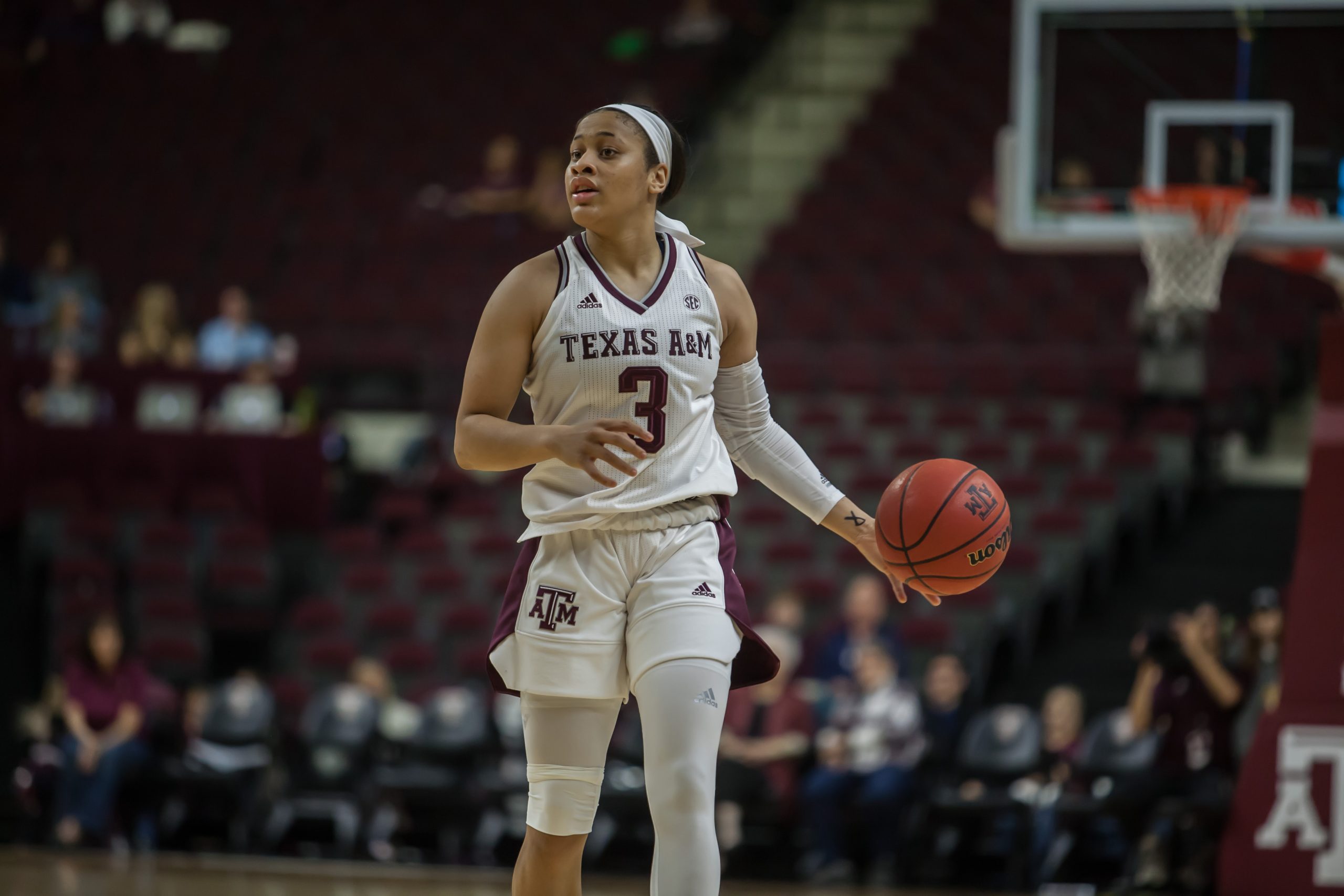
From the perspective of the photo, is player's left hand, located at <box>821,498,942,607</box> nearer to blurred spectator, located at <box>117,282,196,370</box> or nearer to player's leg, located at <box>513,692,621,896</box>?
player's leg, located at <box>513,692,621,896</box>

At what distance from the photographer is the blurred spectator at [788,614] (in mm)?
8594

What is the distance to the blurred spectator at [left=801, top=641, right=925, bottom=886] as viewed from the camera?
761 cm

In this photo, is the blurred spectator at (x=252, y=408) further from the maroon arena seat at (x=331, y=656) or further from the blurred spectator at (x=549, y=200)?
the blurred spectator at (x=549, y=200)

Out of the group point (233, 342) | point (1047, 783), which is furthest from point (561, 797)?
point (233, 342)

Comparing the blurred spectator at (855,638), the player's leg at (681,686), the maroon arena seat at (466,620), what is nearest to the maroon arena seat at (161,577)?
the maroon arena seat at (466,620)

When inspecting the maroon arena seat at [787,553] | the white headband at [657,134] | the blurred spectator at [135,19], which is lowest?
the maroon arena seat at [787,553]

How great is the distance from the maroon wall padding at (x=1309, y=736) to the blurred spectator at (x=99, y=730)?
534 centimetres

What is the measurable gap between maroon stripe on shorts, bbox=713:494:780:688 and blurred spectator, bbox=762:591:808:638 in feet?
16.3

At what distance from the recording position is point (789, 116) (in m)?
15.7

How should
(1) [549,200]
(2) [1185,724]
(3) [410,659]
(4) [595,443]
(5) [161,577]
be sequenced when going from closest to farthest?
(4) [595,443] < (2) [1185,724] < (3) [410,659] < (5) [161,577] < (1) [549,200]

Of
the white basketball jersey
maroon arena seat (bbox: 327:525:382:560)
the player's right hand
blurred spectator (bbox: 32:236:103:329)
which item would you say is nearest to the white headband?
the white basketball jersey

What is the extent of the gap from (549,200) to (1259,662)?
7.62m

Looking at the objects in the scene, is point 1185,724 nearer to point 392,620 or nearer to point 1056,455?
point 1056,455

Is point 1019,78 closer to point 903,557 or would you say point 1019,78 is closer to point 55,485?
point 903,557
